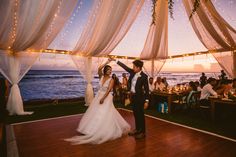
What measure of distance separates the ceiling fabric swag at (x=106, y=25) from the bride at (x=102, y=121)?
178 centimetres

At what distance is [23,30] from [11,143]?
2.86m

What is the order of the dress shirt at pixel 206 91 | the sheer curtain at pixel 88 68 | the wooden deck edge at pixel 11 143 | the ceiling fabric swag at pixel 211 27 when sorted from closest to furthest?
1. the wooden deck edge at pixel 11 143
2. the ceiling fabric swag at pixel 211 27
3. the dress shirt at pixel 206 91
4. the sheer curtain at pixel 88 68

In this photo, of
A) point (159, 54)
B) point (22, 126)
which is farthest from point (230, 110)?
point (22, 126)

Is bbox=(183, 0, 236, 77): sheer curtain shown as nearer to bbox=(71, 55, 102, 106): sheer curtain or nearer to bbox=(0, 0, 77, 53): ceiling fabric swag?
bbox=(0, 0, 77, 53): ceiling fabric swag

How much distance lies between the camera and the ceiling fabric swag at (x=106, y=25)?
4.67 meters

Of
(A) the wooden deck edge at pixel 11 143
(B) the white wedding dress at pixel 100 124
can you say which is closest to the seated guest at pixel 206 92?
(B) the white wedding dress at pixel 100 124

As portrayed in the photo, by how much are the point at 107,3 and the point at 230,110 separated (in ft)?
16.6

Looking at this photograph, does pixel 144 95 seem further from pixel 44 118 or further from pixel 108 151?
pixel 44 118

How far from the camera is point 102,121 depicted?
3.66 metres

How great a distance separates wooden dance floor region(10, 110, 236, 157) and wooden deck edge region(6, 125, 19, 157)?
0.22 feet

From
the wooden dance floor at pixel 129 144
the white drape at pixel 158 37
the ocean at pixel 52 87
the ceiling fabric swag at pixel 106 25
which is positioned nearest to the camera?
the wooden dance floor at pixel 129 144

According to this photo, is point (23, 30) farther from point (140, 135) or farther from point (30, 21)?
point (140, 135)

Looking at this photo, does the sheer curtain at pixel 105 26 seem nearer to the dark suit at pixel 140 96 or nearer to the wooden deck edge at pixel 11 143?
the dark suit at pixel 140 96

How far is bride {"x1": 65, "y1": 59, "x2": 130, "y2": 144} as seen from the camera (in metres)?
3.56
